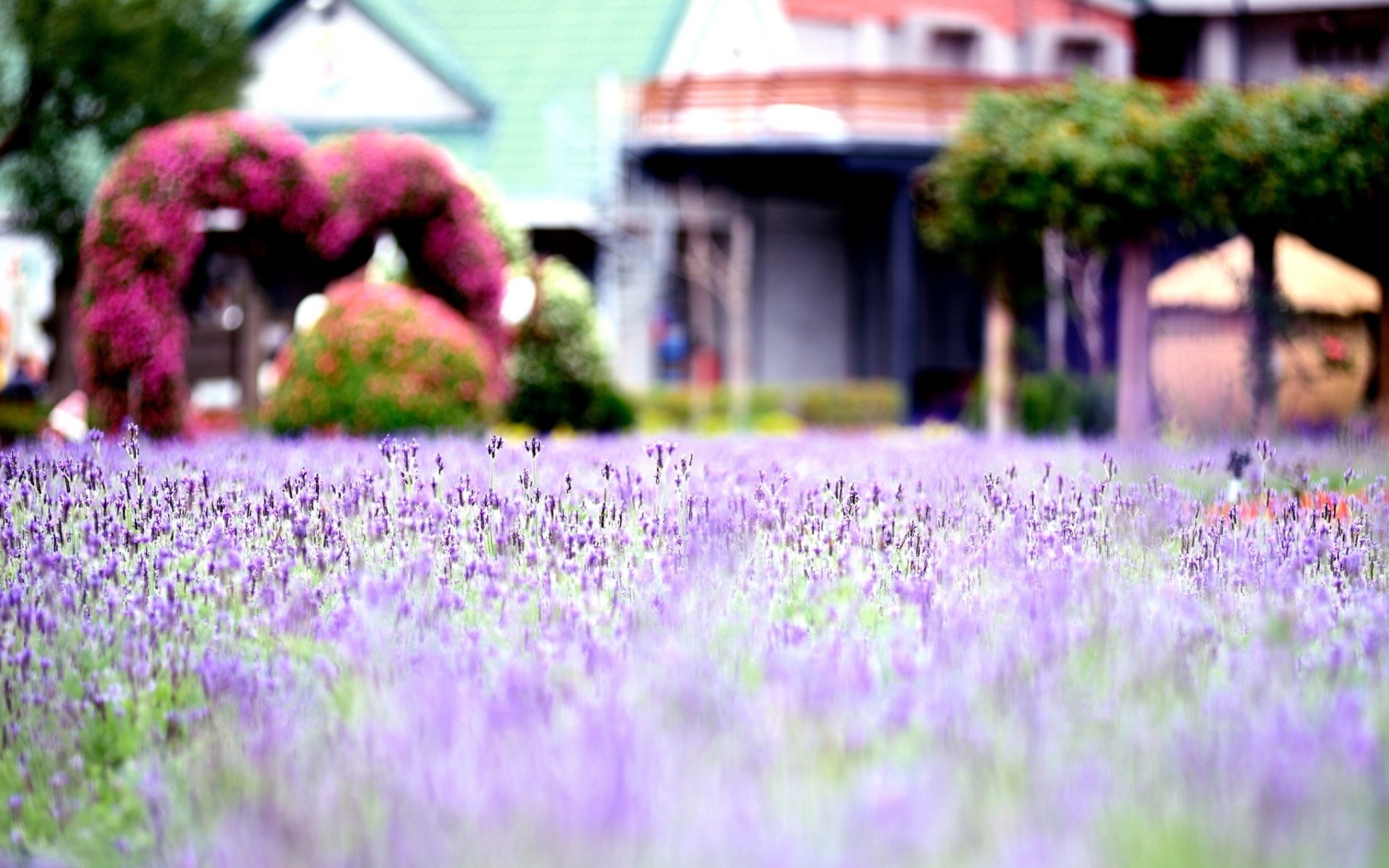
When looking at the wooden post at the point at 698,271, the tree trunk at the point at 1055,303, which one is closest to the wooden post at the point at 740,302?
the wooden post at the point at 698,271

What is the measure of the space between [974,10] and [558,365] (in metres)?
12.4

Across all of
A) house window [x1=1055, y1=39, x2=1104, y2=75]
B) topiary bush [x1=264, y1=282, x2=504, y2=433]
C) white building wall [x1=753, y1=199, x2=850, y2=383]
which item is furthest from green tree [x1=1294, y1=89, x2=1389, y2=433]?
house window [x1=1055, y1=39, x2=1104, y2=75]

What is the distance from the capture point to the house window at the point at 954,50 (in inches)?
1121

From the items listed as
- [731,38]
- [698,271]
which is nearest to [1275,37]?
[731,38]

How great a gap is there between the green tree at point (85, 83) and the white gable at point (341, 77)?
4.15m

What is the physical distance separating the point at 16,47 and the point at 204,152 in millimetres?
9264

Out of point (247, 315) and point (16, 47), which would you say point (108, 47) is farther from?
point (247, 315)

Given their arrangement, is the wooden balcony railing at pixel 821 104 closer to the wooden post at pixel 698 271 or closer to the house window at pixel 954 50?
the wooden post at pixel 698 271

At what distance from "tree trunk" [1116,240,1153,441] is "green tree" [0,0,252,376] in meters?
13.9

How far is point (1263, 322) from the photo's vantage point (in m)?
15.5

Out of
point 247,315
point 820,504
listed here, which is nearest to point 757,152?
point 247,315

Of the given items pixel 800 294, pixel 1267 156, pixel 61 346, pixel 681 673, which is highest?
pixel 1267 156

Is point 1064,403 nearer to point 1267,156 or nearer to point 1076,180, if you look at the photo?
point 1076,180

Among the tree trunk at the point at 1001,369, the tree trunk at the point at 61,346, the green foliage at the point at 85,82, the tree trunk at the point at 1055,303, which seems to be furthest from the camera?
the tree trunk at the point at 61,346
